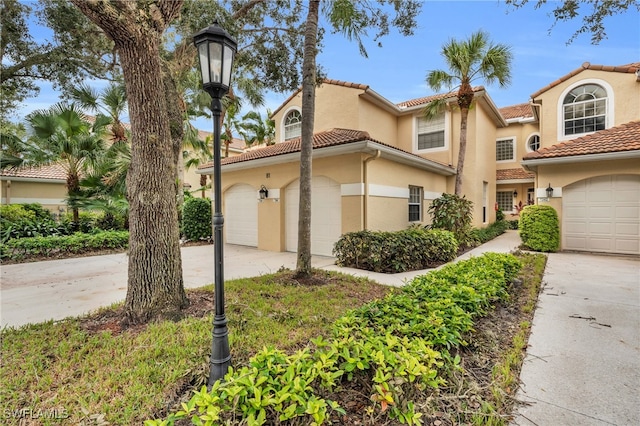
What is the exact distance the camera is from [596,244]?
998cm

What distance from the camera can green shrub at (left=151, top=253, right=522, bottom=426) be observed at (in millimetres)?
1973

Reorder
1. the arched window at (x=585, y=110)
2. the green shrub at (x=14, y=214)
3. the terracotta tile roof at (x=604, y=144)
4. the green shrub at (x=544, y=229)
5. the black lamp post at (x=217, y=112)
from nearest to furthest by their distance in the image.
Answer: the black lamp post at (x=217, y=112)
the terracotta tile roof at (x=604, y=144)
the green shrub at (x=544, y=229)
the arched window at (x=585, y=110)
the green shrub at (x=14, y=214)

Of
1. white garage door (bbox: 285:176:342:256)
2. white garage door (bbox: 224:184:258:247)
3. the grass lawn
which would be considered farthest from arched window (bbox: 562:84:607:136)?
white garage door (bbox: 224:184:258:247)

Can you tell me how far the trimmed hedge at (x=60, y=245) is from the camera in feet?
30.1

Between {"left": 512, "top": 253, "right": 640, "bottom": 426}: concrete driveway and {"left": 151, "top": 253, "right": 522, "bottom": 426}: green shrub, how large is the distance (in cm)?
74

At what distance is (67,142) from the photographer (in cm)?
1055

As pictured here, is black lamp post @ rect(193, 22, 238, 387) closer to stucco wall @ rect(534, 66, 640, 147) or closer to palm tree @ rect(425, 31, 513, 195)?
palm tree @ rect(425, 31, 513, 195)

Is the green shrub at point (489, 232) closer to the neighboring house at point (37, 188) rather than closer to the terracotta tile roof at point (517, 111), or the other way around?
the terracotta tile roof at point (517, 111)

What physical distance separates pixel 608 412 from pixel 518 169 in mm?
19686

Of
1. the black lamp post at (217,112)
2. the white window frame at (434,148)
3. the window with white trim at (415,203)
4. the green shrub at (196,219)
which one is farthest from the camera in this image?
the white window frame at (434,148)

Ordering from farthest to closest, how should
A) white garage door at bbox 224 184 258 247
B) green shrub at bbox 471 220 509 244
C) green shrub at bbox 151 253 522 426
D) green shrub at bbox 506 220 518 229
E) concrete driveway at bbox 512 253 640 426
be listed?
green shrub at bbox 506 220 518 229 < green shrub at bbox 471 220 509 244 < white garage door at bbox 224 184 258 247 < concrete driveway at bbox 512 253 640 426 < green shrub at bbox 151 253 522 426

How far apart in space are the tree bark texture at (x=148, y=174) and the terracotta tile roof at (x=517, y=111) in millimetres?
21028

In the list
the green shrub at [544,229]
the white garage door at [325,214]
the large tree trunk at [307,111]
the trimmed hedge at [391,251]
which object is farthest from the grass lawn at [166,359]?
the green shrub at [544,229]

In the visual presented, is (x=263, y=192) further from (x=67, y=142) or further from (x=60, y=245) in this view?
(x=67, y=142)
